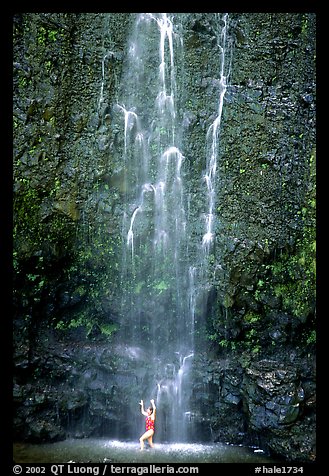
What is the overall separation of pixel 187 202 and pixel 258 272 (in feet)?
7.52

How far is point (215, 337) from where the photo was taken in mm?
9258

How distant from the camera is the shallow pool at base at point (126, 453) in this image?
754cm

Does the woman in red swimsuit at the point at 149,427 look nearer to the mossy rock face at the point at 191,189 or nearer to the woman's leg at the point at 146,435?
the woman's leg at the point at 146,435

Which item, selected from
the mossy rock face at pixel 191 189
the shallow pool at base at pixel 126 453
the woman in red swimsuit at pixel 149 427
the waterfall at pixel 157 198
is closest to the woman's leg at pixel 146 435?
the woman in red swimsuit at pixel 149 427

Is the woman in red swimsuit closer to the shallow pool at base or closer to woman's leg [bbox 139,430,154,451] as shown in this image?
woman's leg [bbox 139,430,154,451]

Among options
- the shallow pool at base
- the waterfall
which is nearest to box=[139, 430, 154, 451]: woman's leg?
the shallow pool at base

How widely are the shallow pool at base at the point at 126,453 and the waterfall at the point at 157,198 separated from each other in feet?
6.07

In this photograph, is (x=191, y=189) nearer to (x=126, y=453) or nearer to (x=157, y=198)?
(x=157, y=198)

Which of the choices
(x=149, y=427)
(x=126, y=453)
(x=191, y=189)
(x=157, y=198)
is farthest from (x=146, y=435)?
→ (x=191, y=189)

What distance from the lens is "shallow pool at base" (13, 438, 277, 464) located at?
7541 millimetres

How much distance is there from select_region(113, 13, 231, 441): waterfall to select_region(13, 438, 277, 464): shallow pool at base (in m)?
1.85
